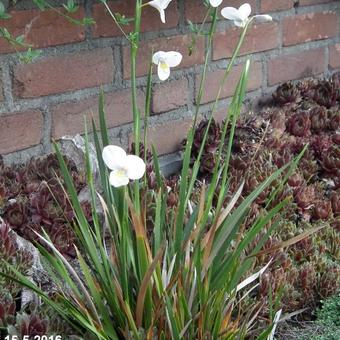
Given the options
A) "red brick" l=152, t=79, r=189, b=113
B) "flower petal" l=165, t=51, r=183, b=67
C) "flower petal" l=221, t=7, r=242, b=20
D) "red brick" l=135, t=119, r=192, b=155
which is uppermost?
"flower petal" l=221, t=7, r=242, b=20

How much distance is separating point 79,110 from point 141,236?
87 cm

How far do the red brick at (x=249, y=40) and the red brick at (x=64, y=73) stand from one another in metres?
0.44

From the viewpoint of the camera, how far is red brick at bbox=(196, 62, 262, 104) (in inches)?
87.4

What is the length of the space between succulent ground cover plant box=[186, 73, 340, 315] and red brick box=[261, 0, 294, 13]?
0.27 meters

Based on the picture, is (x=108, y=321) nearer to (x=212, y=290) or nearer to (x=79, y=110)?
(x=212, y=290)

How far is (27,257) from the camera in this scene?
1.32 metres

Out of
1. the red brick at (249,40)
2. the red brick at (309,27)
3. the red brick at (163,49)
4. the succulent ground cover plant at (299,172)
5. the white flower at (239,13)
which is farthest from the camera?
the red brick at (309,27)

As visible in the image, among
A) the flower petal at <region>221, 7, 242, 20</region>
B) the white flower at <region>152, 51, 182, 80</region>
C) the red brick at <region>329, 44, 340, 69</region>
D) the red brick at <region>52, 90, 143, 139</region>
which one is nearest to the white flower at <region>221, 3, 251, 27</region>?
the flower petal at <region>221, 7, 242, 20</region>

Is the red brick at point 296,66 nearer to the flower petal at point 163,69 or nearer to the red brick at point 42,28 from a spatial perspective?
the red brick at point 42,28

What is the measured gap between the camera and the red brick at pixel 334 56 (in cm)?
273

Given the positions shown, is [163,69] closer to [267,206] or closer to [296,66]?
[267,206]

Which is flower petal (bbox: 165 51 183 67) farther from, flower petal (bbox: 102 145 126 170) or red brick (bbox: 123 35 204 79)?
red brick (bbox: 123 35 204 79)

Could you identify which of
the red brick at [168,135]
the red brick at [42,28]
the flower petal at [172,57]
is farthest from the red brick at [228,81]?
the flower petal at [172,57]

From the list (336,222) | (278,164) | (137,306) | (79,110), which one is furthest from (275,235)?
(79,110)
